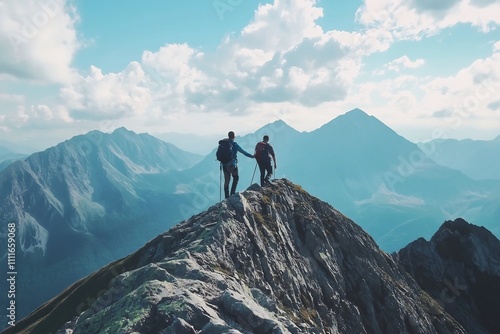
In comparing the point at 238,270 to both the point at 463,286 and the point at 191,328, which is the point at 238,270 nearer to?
the point at 191,328

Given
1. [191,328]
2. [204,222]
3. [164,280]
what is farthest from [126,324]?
[204,222]

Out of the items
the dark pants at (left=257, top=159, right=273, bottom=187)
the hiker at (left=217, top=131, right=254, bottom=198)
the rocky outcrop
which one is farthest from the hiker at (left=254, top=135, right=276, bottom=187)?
the rocky outcrop

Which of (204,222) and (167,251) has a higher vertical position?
(204,222)

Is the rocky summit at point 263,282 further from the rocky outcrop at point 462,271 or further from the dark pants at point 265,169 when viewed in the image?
the rocky outcrop at point 462,271

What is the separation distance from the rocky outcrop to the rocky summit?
18.9m

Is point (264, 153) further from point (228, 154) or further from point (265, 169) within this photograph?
point (228, 154)

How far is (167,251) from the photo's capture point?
36.4m

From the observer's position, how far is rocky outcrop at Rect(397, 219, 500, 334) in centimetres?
6919

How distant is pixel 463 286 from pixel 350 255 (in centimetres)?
4257

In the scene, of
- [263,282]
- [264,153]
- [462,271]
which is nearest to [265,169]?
[264,153]

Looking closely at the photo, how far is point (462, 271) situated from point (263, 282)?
2543 inches

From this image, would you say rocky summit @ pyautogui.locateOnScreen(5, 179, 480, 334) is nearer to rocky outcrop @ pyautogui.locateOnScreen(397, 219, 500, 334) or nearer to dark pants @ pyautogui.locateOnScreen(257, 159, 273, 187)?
dark pants @ pyautogui.locateOnScreen(257, 159, 273, 187)

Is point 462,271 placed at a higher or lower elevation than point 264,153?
lower

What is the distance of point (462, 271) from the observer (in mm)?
76875
